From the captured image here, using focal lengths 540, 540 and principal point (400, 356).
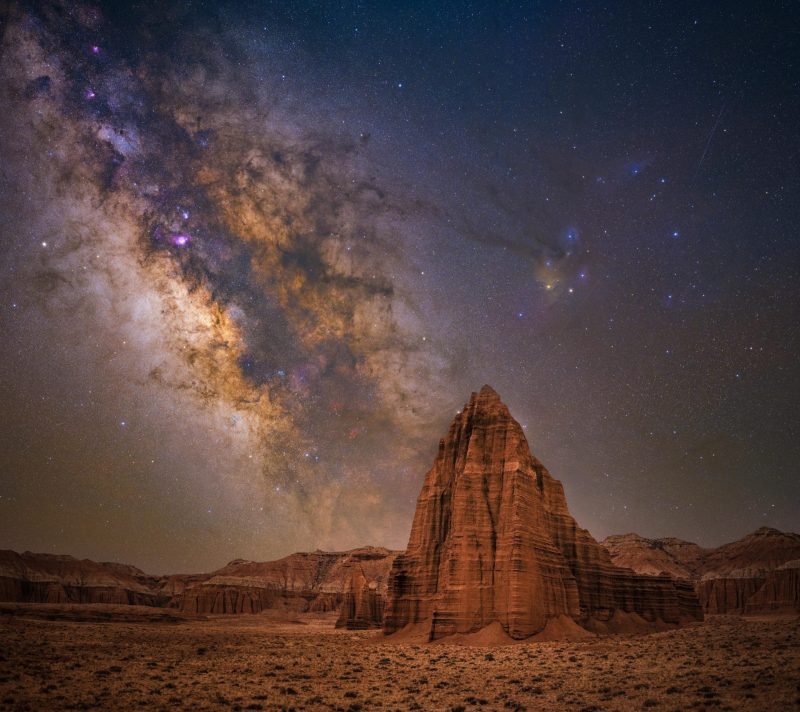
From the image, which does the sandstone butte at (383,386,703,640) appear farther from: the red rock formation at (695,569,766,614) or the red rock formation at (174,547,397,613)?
the red rock formation at (695,569,766,614)

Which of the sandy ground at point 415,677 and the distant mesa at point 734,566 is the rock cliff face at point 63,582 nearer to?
the sandy ground at point 415,677

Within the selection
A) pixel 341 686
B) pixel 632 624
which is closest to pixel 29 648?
pixel 341 686

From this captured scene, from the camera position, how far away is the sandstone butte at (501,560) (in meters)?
46.3

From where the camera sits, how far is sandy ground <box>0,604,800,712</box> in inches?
747

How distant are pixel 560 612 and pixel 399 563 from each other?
16.3 meters

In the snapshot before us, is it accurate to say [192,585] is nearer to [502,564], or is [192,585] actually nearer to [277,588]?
[277,588]

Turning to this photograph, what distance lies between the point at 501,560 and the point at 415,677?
22.8 meters

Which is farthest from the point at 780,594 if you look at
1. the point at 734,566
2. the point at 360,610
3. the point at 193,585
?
the point at 193,585

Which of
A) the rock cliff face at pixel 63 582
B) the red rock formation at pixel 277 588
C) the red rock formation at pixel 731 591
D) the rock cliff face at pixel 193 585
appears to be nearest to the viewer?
the red rock formation at pixel 731 591

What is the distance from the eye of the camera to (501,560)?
47.4m

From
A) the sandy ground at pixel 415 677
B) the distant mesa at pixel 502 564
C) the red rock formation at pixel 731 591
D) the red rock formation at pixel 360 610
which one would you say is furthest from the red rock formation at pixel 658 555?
the sandy ground at pixel 415 677

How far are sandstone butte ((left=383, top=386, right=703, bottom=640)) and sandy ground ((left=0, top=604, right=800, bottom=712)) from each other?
28.9 feet

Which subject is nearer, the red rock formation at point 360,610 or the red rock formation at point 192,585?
the red rock formation at point 360,610

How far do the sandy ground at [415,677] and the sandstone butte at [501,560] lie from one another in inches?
346
